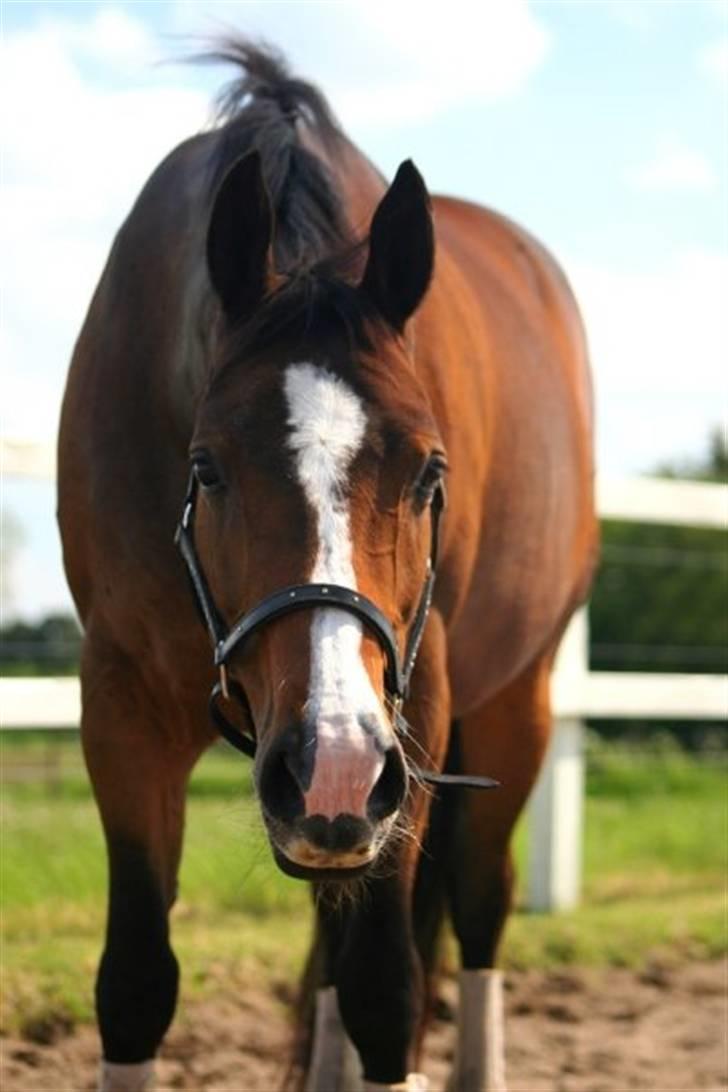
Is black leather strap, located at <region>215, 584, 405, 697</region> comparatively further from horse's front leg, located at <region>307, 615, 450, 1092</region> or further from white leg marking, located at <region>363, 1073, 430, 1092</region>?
white leg marking, located at <region>363, 1073, 430, 1092</region>

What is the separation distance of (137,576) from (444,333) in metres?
0.90

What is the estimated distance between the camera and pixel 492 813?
5.46m

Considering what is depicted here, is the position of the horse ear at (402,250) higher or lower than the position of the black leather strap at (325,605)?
higher

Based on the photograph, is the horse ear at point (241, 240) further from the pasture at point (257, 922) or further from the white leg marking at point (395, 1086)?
the white leg marking at point (395, 1086)

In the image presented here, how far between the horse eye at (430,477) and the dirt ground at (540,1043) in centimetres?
203

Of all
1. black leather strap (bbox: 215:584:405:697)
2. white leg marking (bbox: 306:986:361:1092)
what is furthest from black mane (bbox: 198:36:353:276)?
white leg marking (bbox: 306:986:361:1092)

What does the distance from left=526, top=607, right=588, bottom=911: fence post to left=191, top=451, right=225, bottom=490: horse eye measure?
418cm

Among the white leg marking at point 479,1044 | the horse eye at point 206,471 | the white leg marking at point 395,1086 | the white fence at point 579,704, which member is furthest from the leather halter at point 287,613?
the white fence at point 579,704

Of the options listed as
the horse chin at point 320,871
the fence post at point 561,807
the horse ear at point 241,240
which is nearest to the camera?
the horse chin at point 320,871

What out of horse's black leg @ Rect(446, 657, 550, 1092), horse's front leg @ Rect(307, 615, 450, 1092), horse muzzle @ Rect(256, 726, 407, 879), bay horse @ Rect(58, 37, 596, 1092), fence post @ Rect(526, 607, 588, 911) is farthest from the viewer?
fence post @ Rect(526, 607, 588, 911)

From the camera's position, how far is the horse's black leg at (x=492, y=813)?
17.5ft

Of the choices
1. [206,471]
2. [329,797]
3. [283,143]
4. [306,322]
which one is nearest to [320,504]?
[206,471]

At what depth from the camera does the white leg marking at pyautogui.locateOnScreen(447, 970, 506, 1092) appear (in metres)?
4.96

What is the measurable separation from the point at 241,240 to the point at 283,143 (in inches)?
19.1
